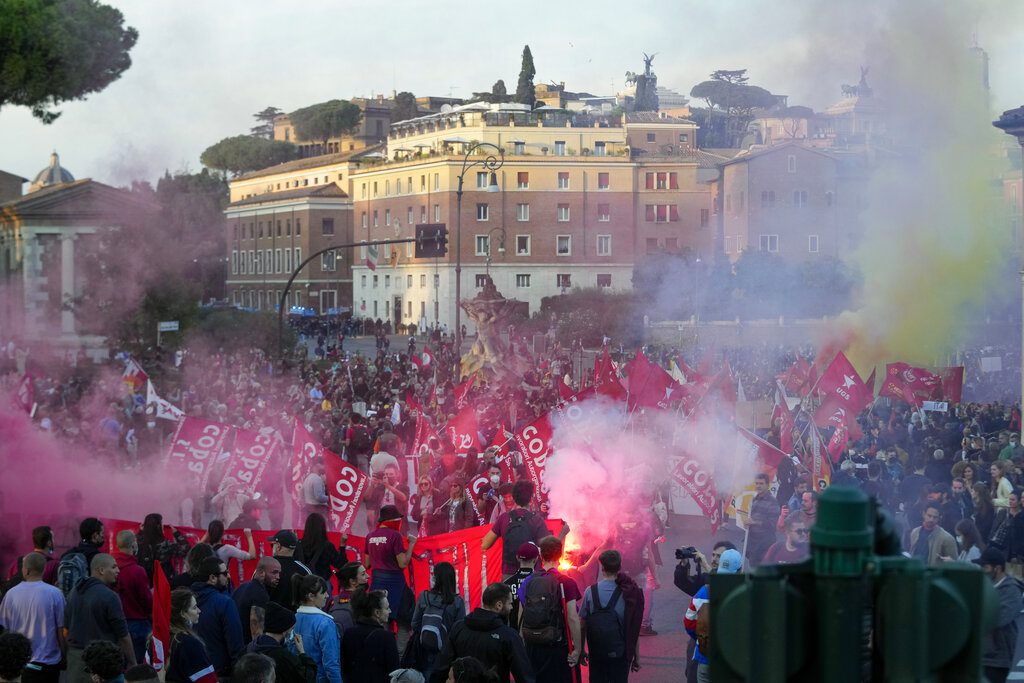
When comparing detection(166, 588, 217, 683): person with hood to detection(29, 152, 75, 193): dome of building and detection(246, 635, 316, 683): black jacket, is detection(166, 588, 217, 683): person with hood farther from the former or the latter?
detection(29, 152, 75, 193): dome of building

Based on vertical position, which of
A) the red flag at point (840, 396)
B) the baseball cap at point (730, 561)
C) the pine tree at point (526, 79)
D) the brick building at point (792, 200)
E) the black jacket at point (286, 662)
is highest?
the pine tree at point (526, 79)

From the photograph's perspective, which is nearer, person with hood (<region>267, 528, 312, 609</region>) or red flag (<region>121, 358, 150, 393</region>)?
person with hood (<region>267, 528, 312, 609</region>)

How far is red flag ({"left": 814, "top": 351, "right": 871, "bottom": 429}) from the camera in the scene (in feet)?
56.3

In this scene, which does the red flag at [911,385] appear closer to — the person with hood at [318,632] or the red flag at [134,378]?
the red flag at [134,378]

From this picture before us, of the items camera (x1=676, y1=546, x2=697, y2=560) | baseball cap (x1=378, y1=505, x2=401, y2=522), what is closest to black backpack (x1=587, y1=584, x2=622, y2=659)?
camera (x1=676, y1=546, x2=697, y2=560)

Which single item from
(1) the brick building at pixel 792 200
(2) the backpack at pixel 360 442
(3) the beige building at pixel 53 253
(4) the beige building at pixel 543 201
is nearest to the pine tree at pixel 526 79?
(4) the beige building at pixel 543 201

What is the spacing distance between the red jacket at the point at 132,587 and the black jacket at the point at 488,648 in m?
2.14

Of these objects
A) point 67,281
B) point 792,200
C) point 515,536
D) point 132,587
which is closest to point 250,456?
point 515,536

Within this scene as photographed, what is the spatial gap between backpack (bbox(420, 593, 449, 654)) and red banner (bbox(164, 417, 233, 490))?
18.7ft

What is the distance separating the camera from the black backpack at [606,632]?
27.0 ft

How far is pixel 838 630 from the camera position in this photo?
280 cm

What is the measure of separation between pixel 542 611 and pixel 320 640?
1502mm

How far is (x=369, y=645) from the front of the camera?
7023 millimetres

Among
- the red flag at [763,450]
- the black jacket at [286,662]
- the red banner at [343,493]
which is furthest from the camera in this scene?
the red flag at [763,450]
